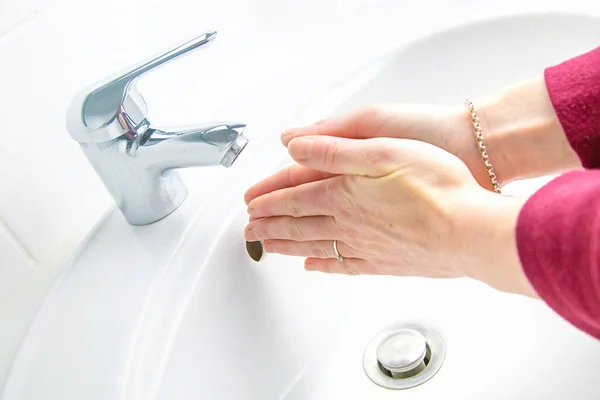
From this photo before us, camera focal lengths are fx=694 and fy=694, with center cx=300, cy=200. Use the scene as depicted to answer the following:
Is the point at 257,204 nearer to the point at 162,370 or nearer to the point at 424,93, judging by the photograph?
the point at 162,370

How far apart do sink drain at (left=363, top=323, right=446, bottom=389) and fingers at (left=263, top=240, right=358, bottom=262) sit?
0.34ft

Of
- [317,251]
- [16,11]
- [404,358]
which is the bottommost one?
[404,358]

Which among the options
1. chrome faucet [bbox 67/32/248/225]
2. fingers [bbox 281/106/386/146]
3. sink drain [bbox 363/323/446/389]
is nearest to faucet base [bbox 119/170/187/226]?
chrome faucet [bbox 67/32/248/225]

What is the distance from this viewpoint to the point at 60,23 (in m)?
0.60

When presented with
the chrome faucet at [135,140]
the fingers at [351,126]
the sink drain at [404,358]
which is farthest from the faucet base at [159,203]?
the sink drain at [404,358]

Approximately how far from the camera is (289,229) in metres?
0.56

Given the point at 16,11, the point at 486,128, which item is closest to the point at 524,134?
the point at 486,128

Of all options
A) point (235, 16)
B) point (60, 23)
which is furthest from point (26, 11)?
point (235, 16)

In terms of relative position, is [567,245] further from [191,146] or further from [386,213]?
[191,146]

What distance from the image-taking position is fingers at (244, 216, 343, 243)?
55cm

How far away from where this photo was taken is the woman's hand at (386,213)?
1.36 feet

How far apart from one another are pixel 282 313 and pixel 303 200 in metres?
0.11

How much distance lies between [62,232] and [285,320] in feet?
0.69

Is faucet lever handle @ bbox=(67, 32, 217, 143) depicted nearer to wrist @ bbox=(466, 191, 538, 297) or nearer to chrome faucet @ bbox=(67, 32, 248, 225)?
chrome faucet @ bbox=(67, 32, 248, 225)
